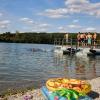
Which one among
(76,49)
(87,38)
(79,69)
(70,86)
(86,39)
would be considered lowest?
(79,69)

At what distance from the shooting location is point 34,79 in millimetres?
17344

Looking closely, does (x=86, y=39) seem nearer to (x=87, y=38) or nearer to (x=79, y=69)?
(x=87, y=38)

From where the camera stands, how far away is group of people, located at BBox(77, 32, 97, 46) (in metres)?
38.7

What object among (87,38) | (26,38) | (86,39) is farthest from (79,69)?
(26,38)

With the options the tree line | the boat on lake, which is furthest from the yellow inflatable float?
the tree line

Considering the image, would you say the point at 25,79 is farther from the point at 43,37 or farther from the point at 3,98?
the point at 43,37

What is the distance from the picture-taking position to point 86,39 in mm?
39688

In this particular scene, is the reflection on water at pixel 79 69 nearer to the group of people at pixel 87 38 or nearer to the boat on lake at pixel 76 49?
the group of people at pixel 87 38

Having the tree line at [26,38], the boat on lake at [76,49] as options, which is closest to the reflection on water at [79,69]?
the boat on lake at [76,49]

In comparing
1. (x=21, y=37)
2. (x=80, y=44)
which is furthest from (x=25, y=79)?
(x=21, y=37)

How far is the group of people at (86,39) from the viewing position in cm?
3866

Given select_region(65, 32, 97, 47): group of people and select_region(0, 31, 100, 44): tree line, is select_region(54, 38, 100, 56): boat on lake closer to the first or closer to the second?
select_region(65, 32, 97, 47): group of people

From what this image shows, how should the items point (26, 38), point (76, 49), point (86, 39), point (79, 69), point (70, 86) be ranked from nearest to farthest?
point (70, 86)
point (79, 69)
point (86, 39)
point (76, 49)
point (26, 38)

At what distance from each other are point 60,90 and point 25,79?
7212 mm
